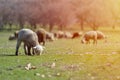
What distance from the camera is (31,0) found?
398ft

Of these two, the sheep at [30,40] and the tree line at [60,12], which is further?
the tree line at [60,12]

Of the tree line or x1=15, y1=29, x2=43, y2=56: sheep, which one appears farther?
the tree line

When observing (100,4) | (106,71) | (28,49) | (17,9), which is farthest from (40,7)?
(106,71)

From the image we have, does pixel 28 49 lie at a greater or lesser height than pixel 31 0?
lesser

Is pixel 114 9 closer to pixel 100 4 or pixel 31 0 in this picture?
pixel 100 4

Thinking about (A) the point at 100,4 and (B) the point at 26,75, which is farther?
(A) the point at 100,4

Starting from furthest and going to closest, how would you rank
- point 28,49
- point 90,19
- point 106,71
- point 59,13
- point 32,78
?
point 59,13 → point 90,19 → point 28,49 → point 106,71 → point 32,78

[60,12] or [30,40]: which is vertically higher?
[60,12]

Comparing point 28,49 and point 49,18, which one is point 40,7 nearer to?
point 49,18

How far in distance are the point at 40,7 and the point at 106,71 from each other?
99.1 metres

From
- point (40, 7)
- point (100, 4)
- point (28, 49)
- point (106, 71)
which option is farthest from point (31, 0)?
point (106, 71)

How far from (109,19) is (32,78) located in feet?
294

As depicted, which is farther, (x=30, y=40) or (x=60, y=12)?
(x=60, y=12)

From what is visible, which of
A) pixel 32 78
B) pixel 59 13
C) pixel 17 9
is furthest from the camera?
pixel 17 9
